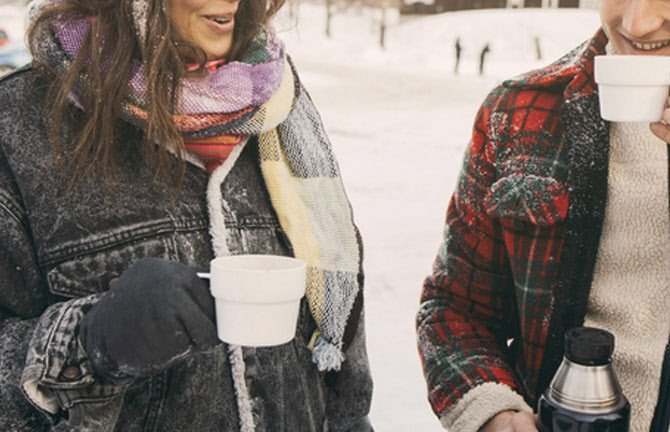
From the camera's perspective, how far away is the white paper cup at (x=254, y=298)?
4.03 ft

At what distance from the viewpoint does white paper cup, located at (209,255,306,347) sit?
1228 mm

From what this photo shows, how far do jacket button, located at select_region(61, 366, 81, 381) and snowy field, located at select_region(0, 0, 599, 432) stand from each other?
45.7 inches

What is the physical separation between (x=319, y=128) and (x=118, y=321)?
0.97 m

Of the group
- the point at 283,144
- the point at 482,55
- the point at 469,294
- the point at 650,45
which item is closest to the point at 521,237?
the point at 469,294

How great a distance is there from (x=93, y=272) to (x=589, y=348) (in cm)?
105

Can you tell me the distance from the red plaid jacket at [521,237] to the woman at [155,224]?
301mm

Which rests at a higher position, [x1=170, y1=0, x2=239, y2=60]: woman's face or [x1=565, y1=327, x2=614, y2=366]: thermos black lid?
[x1=170, y1=0, x2=239, y2=60]: woman's face

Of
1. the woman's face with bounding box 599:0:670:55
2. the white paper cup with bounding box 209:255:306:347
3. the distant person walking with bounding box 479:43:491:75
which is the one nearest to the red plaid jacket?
the woman's face with bounding box 599:0:670:55

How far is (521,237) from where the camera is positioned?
1727 millimetres

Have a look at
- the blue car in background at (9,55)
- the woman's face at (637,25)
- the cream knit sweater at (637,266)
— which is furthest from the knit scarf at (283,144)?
the blue car in background at (9,55)

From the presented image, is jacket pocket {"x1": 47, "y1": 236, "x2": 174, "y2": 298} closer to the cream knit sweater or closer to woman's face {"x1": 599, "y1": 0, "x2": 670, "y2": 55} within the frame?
the cream knit sweater

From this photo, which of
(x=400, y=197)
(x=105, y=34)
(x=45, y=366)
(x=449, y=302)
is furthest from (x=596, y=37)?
(x=400, y=197)

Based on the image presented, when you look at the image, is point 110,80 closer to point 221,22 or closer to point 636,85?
point 221,22

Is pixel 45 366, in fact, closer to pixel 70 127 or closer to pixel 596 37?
pixel 70 127
